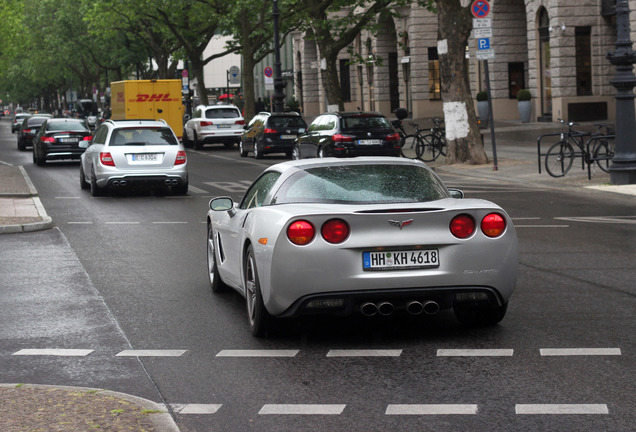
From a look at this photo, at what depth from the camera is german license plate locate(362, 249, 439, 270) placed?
7617 mm

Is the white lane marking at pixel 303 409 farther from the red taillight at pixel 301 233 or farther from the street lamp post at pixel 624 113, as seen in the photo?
the street lamp post at pixel 624 113

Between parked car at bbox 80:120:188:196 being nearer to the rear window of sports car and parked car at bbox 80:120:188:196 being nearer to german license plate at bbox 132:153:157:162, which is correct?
german license plate at bbox 132:153:157:162

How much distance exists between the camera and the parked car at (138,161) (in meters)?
22.1

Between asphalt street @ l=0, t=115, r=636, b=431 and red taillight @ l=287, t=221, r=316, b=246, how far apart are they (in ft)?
2.41

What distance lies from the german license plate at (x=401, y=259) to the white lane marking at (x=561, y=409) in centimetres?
182

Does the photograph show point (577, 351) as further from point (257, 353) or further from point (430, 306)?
point (257, 353)

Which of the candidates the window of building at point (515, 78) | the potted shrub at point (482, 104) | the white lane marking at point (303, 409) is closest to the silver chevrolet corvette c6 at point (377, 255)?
the white lane marking at point (303, 409)

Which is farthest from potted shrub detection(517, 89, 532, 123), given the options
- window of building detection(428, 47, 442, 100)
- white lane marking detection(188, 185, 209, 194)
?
white lane marking detection(188, 185, 209, 194)

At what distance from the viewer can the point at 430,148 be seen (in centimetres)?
3152

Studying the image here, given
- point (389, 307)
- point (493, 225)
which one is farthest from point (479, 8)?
point (389, 307)

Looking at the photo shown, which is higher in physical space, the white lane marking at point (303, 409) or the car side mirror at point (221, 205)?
the car side mirror at point (221, 205)

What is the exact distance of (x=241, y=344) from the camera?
7961mm

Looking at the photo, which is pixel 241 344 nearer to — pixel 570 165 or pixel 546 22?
pixel 570 165

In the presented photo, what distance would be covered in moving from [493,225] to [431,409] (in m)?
2.18
